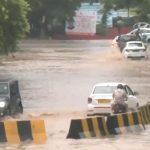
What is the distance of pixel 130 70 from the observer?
174ft

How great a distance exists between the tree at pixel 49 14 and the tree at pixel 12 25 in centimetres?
6365

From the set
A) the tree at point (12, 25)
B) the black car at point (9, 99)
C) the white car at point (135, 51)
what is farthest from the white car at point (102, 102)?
the white car at point (135, 51)

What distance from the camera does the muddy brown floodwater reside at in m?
18.9

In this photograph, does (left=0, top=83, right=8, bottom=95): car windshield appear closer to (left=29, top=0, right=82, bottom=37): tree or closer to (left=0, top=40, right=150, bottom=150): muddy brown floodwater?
(left=0, top=40, right=150, bottom=150): muddy brown floodwater

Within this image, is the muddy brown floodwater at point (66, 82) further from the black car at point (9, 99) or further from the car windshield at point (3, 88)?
the car windshield at point (3, 88)

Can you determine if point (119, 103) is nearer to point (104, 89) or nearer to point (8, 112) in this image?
point (8, 112)

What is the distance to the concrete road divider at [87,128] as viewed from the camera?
18781 mm

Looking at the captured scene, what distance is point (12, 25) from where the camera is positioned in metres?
38.6

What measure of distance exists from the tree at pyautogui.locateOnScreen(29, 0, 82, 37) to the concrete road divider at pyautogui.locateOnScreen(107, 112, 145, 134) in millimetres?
82401

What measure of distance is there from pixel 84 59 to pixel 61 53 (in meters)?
7.86

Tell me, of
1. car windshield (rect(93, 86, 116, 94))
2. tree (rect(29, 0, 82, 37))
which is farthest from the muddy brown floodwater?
tree (rect(29, 0, 82, 37))

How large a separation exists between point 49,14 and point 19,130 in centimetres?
8635

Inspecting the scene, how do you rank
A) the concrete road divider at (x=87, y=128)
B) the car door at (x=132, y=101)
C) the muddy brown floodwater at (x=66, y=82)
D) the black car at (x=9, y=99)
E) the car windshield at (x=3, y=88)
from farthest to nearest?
the car door at (x=132, y=101), the car windshield at (x=3, y=88), the black car at (x=9, y=99), the muddy brown floodwater at (x=66, y=82), the concrete road divider at (x=87, y=128)

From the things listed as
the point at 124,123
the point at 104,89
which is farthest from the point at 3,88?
the point at 124,123
